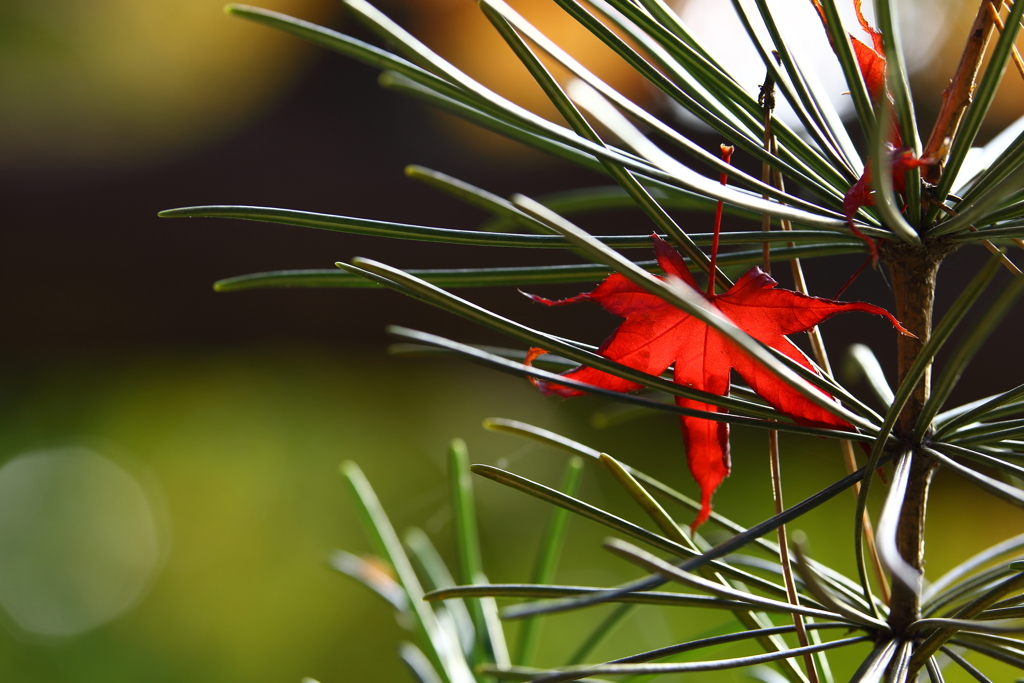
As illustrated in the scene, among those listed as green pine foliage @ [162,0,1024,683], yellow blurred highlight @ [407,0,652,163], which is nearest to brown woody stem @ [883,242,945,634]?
green pine foliage @ [162,0,1024,683]

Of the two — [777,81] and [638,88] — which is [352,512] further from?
[777,81]

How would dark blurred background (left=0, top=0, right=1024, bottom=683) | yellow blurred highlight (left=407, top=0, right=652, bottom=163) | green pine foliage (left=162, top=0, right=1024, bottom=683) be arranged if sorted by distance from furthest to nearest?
yellow blurred highlight (left=407, top=0, right=652, bottom=163) → dark blurred background (left=0, top=0, right=1024, bottom=683) → green pine foliage (left=162, top=0, right=1024, bottom=683)

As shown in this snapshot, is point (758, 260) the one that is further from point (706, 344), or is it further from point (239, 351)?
point (239, 351)

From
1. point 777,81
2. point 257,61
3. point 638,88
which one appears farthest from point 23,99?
point 777,81

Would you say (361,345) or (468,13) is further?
(468,13)

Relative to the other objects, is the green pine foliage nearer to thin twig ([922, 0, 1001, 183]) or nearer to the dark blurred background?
thin twig ([922, 0, 1001, 183])

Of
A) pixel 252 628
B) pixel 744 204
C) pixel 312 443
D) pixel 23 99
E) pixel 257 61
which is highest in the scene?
pixel 257 61
